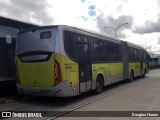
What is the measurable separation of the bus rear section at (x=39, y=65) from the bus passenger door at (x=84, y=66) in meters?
1.50

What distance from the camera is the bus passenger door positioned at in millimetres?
12625

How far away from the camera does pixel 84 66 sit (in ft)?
43.0

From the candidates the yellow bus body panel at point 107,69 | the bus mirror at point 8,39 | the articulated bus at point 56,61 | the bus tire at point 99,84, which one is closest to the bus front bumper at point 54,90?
the articulated bus at point 56,61

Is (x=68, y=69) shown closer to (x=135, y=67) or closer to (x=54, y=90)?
(x=54, y=90)

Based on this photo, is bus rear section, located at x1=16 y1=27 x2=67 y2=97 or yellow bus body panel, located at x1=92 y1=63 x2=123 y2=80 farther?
yellow bus body panel, located at x1=92 y1=63 x2=123 y2=80

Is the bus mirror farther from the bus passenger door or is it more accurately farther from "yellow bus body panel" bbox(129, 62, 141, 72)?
"yellow bus body panel" bbox(129, 62, 141, 72)

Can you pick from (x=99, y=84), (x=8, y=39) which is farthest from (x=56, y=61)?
(x=99, y=84)

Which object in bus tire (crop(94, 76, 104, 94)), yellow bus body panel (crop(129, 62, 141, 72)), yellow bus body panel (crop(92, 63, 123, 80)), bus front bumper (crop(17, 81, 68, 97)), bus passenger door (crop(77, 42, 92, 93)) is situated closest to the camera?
bus front bumper (crop(17, 81, 68, 97))

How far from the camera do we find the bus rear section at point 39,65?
1123 cm

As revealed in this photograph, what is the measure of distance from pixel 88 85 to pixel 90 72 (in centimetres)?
62

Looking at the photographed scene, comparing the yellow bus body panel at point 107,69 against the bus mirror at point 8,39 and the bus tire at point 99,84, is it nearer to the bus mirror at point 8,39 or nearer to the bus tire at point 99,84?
the bus tire at point 99,84

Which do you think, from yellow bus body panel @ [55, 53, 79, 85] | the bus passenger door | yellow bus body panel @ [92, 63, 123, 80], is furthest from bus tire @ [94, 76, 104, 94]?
yellow bus body panel @ [55, 53, 79, 85]

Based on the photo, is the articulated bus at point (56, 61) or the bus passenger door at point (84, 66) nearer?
the articulated bus at point (56, 61)

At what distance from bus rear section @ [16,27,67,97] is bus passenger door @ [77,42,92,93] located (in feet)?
4.92
